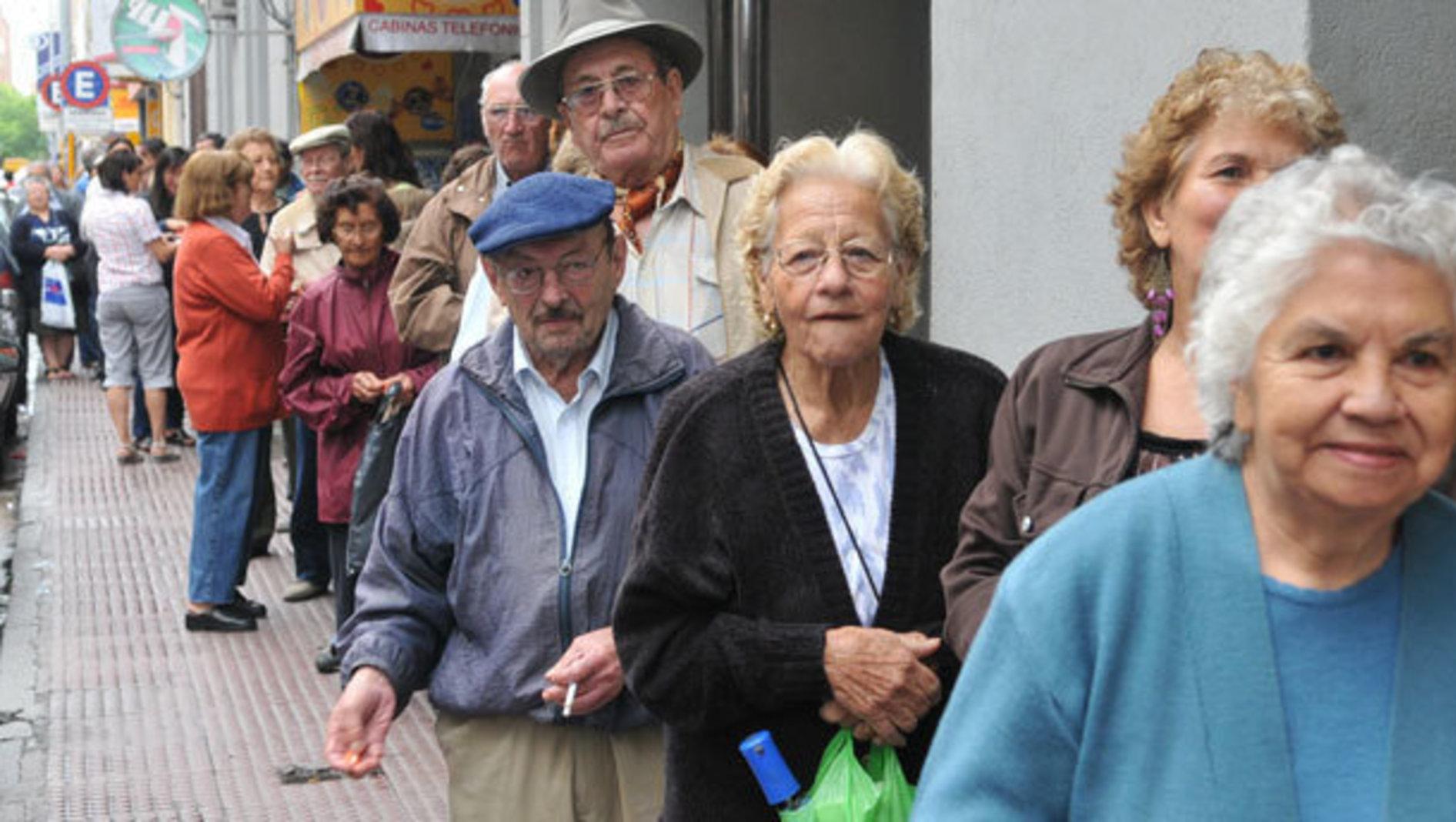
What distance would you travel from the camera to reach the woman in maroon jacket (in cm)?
777

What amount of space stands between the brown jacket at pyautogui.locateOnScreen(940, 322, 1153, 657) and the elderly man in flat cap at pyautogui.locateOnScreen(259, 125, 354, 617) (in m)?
5.95

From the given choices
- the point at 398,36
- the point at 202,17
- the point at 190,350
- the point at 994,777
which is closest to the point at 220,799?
the point at 190,350

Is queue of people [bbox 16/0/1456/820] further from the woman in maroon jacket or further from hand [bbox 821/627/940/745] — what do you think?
the woman in maroon jacket

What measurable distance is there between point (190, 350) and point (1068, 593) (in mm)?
7512

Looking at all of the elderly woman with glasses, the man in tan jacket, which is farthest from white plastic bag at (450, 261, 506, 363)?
the man in tan jacket

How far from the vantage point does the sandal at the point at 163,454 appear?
14.9 m

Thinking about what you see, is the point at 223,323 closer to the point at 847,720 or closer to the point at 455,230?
the point at 455,230

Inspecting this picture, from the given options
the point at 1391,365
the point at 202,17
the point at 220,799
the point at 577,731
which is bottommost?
the point at 220,799

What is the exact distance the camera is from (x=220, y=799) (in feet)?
22.7

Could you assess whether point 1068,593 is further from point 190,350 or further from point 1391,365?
point 190,350

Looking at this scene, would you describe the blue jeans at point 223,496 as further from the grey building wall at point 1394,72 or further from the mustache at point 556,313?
the grey building wall at point 1394,72

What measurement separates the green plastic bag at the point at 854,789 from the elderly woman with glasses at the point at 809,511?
40 mm

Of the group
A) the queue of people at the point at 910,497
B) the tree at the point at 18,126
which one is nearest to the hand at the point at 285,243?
the queue of people at the point at 910,497

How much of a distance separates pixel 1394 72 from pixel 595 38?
5.74ft
